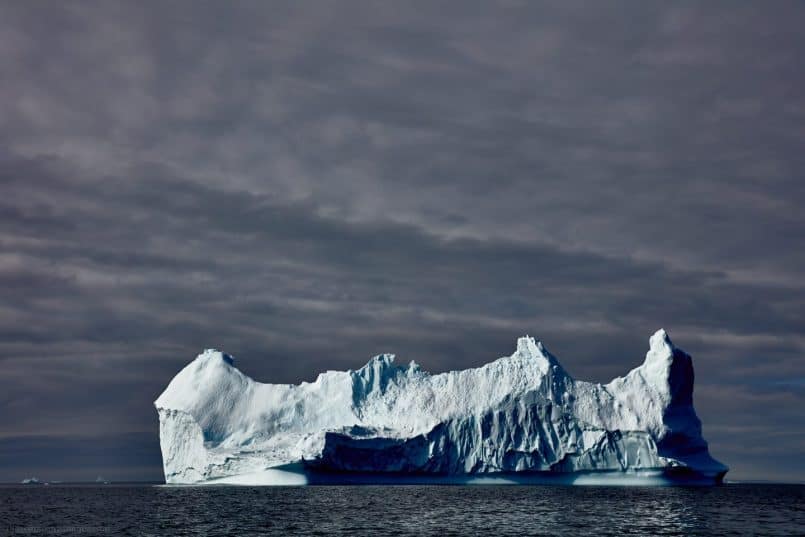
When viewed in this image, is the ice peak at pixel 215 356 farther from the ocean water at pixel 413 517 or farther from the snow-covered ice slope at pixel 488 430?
the ocean water at pixel 413 517

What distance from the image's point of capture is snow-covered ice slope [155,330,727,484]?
210ft

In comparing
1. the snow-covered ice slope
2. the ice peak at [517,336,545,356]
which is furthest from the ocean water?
the ice peak at [517,336,545,356]

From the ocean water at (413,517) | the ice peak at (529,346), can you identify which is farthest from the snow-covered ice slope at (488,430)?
the ocean water at (413,517)

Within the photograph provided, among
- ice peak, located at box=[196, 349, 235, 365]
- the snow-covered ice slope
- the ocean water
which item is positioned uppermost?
ice peak, located at box=[196, 349, 235, 365]

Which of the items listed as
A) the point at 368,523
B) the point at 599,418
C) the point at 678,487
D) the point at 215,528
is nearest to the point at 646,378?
the point at 599,418

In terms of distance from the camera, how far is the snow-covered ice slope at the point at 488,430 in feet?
210

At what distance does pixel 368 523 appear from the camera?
35375mm

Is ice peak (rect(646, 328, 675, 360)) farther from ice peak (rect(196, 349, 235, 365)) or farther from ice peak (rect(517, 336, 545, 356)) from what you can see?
ice peak (rect(196, 349, 235, 365))

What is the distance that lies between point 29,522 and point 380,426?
32.0m

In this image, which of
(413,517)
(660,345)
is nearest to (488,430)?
(660,345)

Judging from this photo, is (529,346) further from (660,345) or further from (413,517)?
(413,517)

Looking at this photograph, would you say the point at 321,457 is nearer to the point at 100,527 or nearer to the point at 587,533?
the point at 100,527

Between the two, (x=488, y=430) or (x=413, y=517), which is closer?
(x=413, y=517)

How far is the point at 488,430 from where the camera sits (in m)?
64.9
